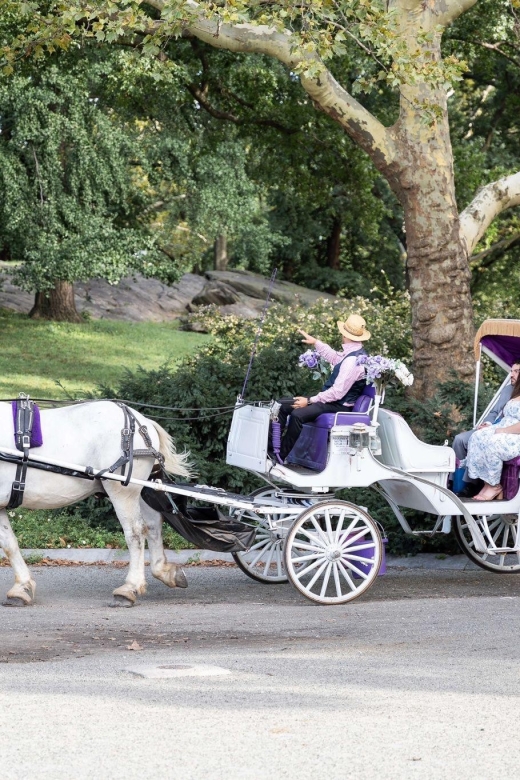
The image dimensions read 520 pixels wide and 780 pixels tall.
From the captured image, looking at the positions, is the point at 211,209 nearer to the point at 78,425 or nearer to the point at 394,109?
the point at 394,109

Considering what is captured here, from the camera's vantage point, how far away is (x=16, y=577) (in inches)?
340

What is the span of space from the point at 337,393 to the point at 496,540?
244 cm

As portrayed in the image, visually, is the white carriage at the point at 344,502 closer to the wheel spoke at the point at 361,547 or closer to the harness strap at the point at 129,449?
the wheel spoke at the point at 361,547

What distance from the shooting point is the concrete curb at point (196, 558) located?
10.8 m

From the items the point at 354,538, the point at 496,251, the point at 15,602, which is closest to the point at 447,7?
the point at 354,538

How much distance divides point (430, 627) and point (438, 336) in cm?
587

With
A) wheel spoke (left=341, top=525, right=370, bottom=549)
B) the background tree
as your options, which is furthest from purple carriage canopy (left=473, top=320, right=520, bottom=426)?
the background tree

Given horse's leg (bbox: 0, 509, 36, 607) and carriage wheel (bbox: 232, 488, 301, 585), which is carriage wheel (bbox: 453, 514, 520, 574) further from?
horse's leg (bbox: 0, 509, 36, 607)

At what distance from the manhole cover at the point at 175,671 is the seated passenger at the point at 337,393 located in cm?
306

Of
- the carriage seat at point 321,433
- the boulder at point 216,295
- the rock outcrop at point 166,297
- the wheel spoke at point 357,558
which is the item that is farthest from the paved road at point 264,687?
the boulder at point 216,295

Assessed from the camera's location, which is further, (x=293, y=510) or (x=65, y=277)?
(x=65, y=277)

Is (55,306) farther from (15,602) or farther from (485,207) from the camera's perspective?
(15,602)

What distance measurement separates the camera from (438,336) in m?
13.1

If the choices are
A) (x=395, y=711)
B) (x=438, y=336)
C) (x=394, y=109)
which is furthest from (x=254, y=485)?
(x=394, y=109)
